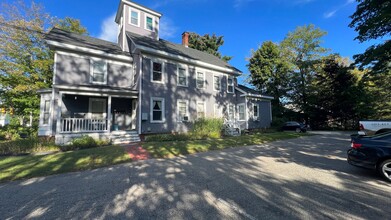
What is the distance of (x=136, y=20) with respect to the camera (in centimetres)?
1641

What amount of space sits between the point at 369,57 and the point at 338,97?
13147 millimetres

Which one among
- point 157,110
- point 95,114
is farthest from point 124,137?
point 157,110

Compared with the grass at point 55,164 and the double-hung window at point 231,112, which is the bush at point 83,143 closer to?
the grass at point 55,164

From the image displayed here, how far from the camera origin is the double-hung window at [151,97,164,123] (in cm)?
1357

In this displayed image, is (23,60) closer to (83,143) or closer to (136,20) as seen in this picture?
(136,20)

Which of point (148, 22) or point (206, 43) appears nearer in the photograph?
point (148, 22)

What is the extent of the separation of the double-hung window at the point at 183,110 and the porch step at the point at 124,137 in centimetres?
391

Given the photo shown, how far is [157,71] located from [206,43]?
2400cm

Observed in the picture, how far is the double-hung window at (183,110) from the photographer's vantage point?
593 inches

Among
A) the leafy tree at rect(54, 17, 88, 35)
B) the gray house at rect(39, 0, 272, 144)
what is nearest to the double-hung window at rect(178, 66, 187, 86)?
the gray house at rect(39, 0, 272, 144)

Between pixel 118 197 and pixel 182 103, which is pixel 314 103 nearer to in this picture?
pixel 182 103

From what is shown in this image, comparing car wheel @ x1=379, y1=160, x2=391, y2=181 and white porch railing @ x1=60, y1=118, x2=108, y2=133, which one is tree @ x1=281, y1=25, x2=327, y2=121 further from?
white porch railing @ x1=60, y1=118, x2=108, y2=133

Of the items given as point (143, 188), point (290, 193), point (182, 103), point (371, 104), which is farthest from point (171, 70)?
point (371, 104)

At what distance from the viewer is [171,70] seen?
14820mm
